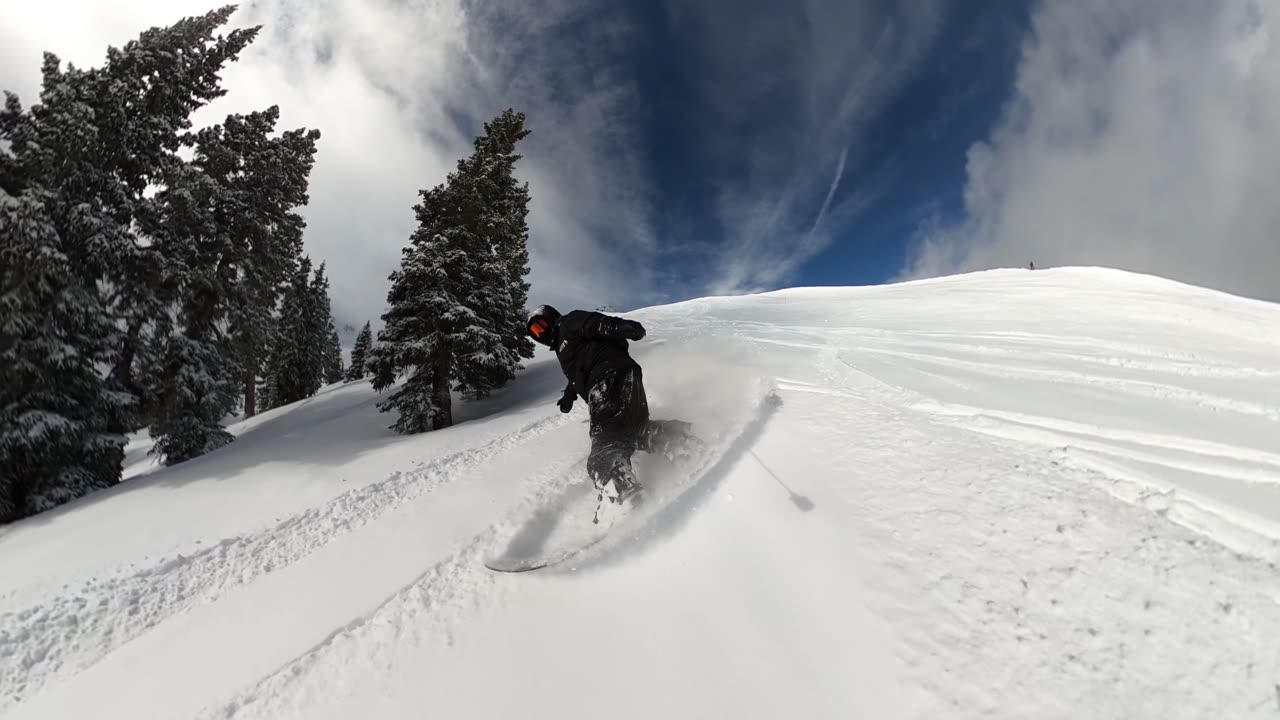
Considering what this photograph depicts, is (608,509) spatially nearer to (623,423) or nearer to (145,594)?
(623,423)

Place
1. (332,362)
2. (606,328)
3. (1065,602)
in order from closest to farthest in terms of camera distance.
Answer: (1065,602), (606,328), (332,362)

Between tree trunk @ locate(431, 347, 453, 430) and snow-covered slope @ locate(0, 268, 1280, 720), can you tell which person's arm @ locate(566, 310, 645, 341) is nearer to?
snow-covered slope @ locate(0, 268, 1280, 720)

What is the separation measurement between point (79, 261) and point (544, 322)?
41.5 feet

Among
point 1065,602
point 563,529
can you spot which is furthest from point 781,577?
point 563,529

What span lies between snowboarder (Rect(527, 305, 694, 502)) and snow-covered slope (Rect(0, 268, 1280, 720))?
0.40m

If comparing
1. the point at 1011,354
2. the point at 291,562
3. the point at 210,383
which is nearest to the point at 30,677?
the point at 291,562

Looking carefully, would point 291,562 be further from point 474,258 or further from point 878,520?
point 474,258

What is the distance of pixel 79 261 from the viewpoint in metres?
10.5

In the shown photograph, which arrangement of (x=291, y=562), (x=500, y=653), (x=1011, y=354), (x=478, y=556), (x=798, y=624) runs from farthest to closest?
(x=1011, y=354)
(x=291, y=562)
(x=478, y=556)
(x=500, y=653)
(x=798, y=624)

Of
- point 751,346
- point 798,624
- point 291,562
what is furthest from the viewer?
point 751,346

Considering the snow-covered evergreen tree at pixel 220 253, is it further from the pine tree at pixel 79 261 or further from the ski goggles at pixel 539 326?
the ski goggles at pixel 539 326

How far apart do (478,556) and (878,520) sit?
11.0 feet

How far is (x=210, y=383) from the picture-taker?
13.8 metres

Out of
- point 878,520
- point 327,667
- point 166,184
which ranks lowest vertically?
point 327,667
